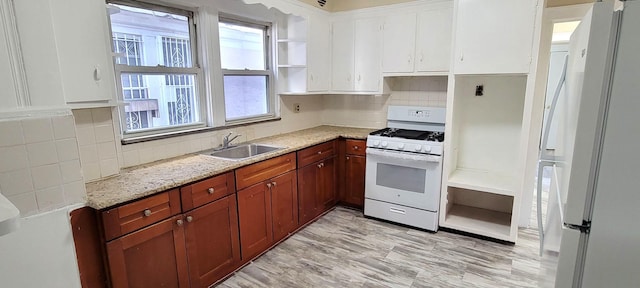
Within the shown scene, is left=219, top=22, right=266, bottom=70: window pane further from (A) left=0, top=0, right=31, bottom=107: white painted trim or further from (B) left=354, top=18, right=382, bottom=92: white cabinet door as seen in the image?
(A) left=0, top=0, right=31, bottom=107: white painted trim

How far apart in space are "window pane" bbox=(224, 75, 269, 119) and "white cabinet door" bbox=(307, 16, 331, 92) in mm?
517

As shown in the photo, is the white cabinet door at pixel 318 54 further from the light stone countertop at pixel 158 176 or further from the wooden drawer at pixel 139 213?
the wooden drawer at pixel 139 213

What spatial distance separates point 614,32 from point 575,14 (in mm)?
2364

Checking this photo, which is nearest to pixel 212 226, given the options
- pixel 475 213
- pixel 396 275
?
pixel 396 275

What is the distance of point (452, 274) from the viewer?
2539 mm

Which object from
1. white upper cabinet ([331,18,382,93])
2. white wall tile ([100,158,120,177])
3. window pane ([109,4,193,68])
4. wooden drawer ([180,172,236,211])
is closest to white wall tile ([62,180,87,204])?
white wall tile ([100,158,120,177])

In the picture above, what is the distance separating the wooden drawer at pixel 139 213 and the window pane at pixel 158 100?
0.77m

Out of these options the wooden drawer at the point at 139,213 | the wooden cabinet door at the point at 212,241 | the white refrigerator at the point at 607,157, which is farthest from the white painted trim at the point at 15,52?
the white refrigerator at the point at 607,157

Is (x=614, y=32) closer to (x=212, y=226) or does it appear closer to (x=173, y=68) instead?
(x=212, y=226)

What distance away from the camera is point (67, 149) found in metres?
1.68

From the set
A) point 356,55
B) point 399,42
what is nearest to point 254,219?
point 356,55

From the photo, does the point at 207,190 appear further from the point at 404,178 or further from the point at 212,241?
the point at 404,178

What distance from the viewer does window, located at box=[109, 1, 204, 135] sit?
2326 millimetres

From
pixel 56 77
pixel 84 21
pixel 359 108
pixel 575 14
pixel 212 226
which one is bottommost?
pixel 212 226
